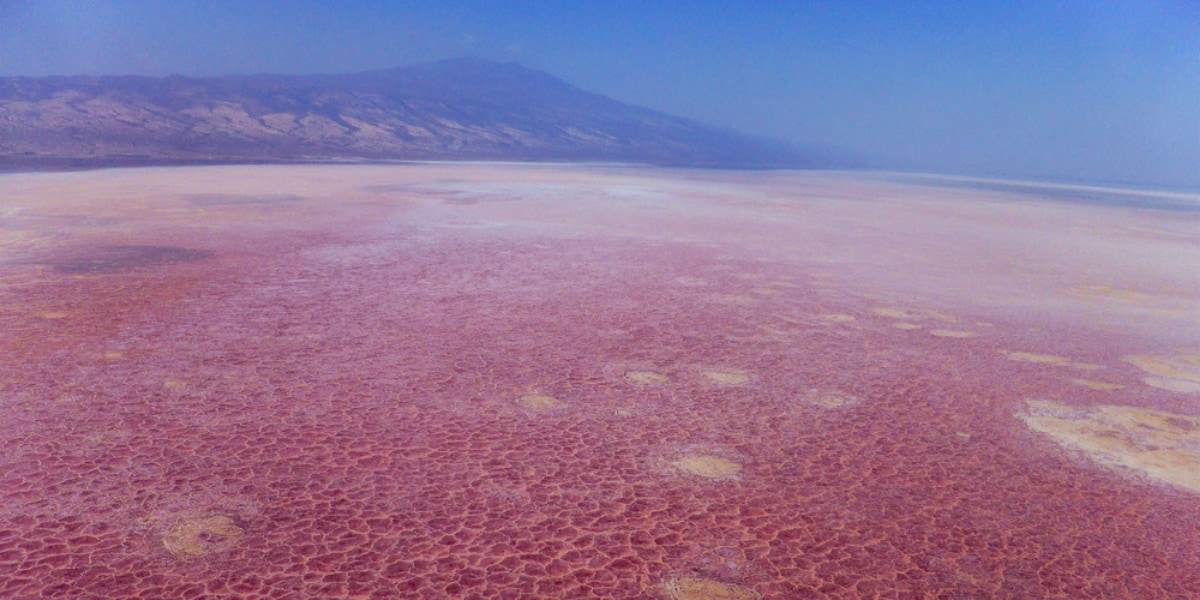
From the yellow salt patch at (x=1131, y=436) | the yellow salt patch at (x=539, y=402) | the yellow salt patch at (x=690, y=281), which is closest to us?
the yellow salt patch at (x=1131, y=436)

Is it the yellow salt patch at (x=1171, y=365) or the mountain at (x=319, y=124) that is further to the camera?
the mountain at (x=319, y=124)

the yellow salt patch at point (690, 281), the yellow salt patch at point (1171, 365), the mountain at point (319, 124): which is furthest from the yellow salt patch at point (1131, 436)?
the mountain at point (319, 124)

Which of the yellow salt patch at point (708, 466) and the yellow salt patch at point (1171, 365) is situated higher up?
the yellow salt patch at point (708, 466)

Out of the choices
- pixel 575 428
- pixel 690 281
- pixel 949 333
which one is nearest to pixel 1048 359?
pixel 949 333

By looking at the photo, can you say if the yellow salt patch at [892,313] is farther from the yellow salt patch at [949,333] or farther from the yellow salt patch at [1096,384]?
the yellow salt patch at [1096,384]

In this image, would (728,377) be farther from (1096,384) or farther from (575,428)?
(1096,384)

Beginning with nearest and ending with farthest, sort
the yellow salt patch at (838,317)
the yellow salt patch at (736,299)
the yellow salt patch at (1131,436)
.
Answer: the yellow salt patch at (1131,436) → the yellow salt patch at (838,317) → the yellow salt patch at (736,299)
